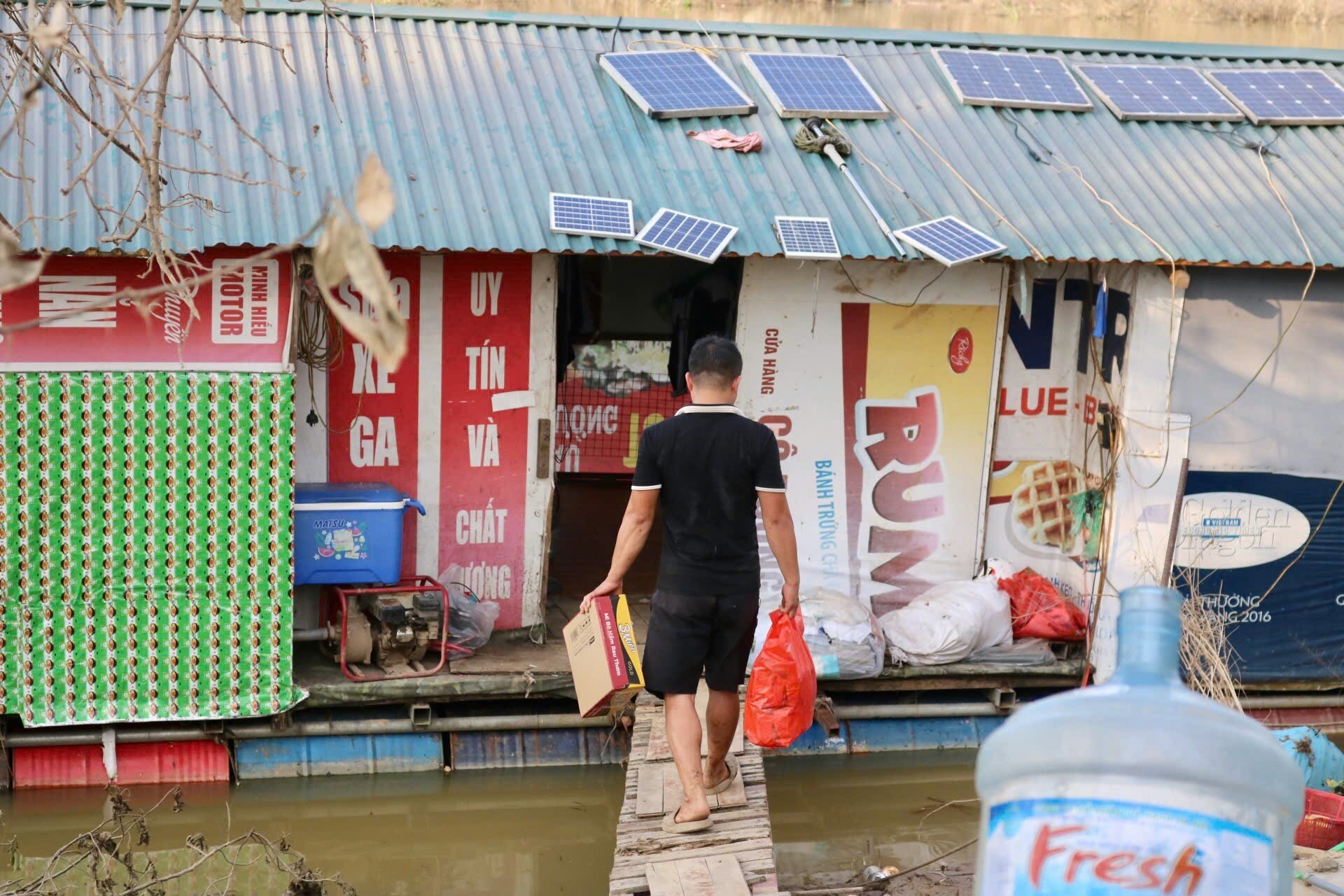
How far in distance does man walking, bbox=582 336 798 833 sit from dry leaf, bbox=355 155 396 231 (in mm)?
3558

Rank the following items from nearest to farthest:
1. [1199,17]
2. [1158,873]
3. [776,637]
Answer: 1. [1158,873]
2. [776,637]
3. [1199,17]

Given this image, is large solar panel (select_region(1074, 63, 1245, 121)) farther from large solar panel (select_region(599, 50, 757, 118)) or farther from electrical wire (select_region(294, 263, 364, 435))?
electrical wire (select_region(294, 263, 364, 435))

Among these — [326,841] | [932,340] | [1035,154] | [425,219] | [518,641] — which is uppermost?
[1035,154]

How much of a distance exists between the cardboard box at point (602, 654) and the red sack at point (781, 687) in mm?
722

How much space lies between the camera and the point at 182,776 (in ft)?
25.4

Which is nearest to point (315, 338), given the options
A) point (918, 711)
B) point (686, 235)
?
point (686, 235)

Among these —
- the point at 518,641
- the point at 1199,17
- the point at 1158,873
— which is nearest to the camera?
the point at 1158,873

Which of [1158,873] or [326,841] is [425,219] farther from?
[1158,873]

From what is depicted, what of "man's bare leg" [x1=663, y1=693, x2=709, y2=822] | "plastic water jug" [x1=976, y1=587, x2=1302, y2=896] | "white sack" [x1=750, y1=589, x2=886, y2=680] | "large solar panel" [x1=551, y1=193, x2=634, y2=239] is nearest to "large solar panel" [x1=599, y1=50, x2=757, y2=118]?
"large solar panel" [x1=551, y1=193, x2=634, y2=239]

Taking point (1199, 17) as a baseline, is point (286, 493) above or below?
below

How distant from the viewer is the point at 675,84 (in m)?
9.20

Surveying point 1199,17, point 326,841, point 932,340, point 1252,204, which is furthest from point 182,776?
point 1199,17

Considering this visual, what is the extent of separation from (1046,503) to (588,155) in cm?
373

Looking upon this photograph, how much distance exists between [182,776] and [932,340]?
5.19 meters
